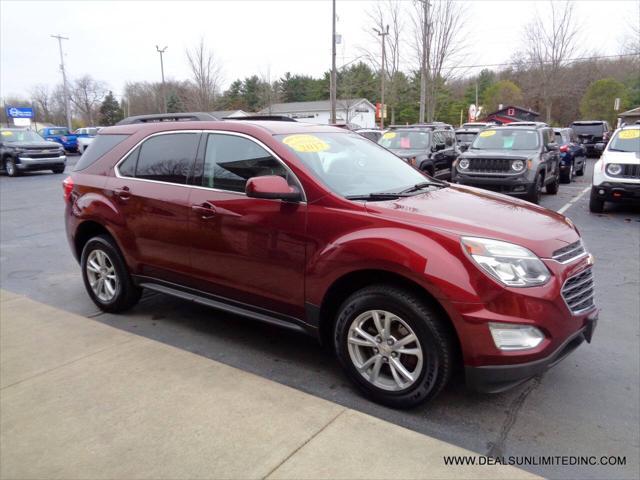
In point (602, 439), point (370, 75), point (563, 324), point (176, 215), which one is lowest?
point (602, 439)

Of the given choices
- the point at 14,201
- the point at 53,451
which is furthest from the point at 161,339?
the point at 14,201

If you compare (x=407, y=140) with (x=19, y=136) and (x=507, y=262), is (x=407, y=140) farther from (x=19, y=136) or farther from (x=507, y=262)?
(x=19, y=136)

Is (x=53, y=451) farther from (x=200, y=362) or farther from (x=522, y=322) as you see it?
(x=522, y=322)

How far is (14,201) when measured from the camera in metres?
12.9

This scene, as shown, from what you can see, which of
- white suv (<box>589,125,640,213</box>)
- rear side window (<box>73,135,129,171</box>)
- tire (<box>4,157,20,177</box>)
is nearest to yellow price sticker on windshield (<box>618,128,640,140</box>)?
white suv (<box>589,125,640,213</box>)

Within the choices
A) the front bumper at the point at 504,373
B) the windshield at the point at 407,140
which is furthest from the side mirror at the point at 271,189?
the windshield at the point at 407,140

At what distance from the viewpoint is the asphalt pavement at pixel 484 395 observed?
284 centimetres

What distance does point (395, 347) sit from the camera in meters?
3.03

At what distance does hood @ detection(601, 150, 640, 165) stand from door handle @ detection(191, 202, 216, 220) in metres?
8.72

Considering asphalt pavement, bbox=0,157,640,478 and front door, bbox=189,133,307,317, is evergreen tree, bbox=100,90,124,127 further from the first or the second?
front door, bbox=189,133,307,317

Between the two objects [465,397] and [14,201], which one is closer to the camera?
[465,397]

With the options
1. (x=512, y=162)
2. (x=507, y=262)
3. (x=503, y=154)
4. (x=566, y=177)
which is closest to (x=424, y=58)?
(x=566, y=177)

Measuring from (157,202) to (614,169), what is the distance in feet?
29.1

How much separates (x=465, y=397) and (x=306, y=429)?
1.14 m
